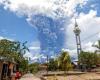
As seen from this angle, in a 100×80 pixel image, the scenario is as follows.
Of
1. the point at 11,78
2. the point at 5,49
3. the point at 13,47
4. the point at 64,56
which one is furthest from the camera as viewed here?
the point at 64,56

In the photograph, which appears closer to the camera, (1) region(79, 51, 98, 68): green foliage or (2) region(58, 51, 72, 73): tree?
(2) region(58, 51, 72, 73): tree

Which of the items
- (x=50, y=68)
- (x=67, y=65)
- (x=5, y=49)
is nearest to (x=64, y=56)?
(x=67, y=65)

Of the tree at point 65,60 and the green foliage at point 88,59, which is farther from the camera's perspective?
the green foliage at point 88,59

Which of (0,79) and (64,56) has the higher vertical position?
(64,56)

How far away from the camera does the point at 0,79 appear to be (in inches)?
831

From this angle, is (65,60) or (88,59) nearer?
→ (65,60)

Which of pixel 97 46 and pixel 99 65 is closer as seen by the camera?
pixel 97 46

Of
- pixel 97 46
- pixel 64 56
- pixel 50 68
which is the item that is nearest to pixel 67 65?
pixel 64 56

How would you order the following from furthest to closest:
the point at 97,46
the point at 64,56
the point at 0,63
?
1. the point at 97,46
2. the point at 64,56
3. the point at 0,63

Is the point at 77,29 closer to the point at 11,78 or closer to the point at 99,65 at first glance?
the point at 99,65

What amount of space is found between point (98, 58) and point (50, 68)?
20998 mm

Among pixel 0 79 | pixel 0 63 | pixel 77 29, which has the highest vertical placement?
pixel 77 29

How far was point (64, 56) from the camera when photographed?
2825 inches

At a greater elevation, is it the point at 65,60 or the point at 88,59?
the point at 88,59
